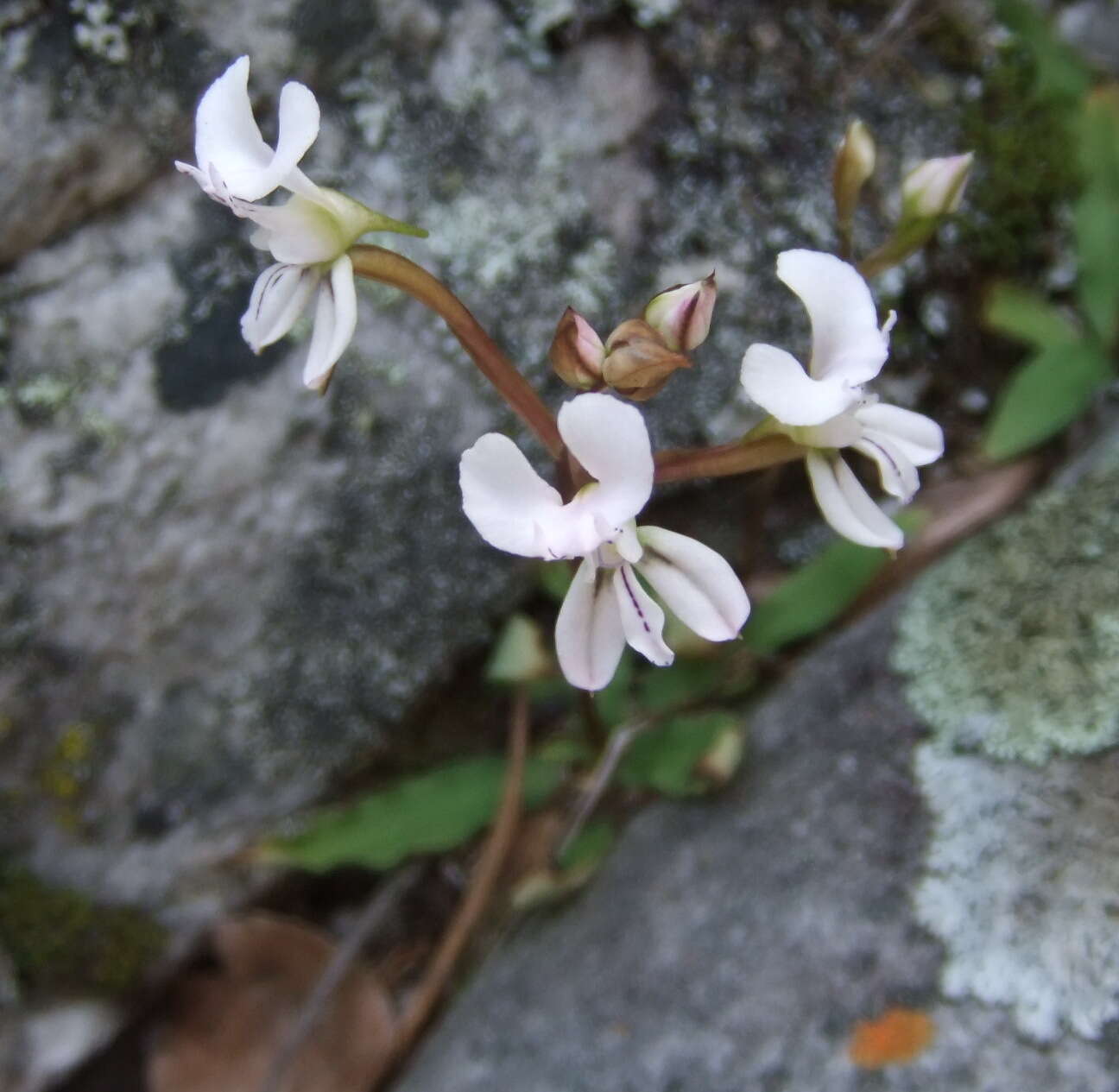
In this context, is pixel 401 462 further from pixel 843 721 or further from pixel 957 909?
pixel 957 909

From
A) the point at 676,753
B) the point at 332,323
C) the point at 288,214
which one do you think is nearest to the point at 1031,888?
the point at 676,753

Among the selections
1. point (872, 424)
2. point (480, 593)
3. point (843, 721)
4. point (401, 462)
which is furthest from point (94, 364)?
point (843, 721)

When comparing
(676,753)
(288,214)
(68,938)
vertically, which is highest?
(288,214)

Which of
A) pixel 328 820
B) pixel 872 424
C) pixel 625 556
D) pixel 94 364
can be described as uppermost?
pixel 94 364

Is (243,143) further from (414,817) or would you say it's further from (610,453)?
(414,817)

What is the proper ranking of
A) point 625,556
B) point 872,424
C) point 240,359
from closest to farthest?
1. point 625,556
2. point 872,424
3. point 240,359

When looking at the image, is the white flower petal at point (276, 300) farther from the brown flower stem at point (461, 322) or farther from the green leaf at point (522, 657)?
the green leaf at point (522, 657)
